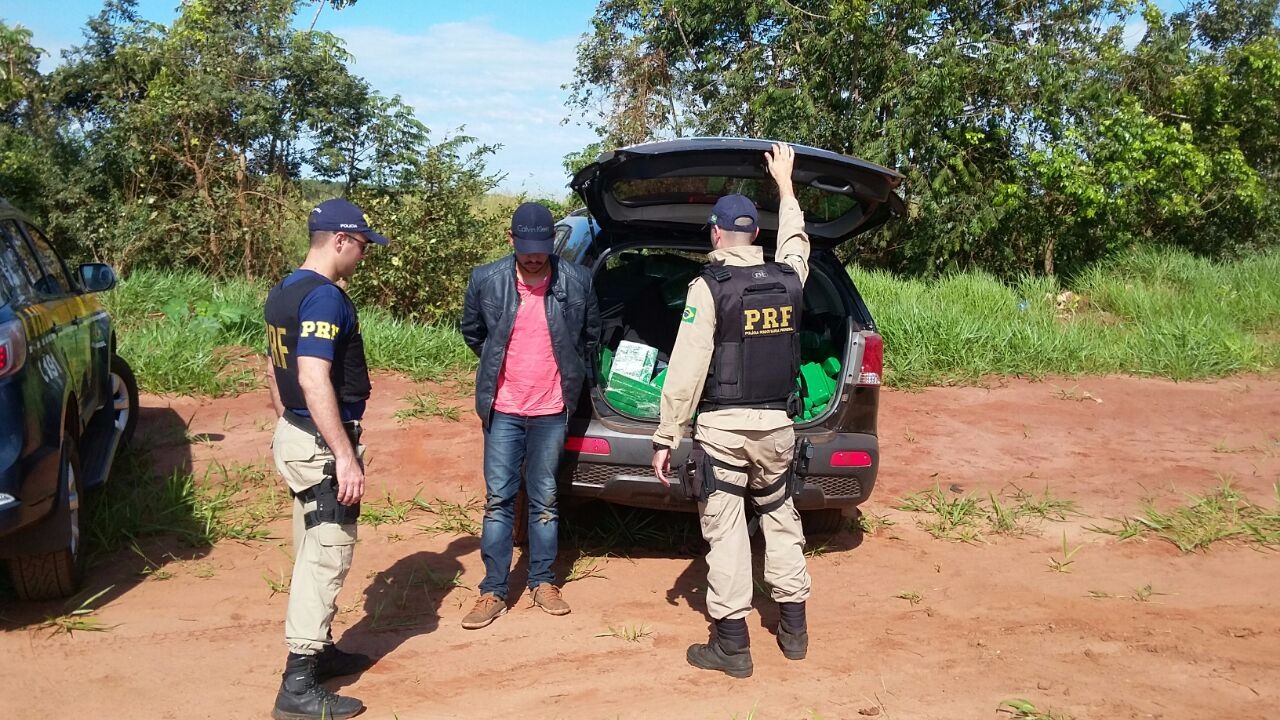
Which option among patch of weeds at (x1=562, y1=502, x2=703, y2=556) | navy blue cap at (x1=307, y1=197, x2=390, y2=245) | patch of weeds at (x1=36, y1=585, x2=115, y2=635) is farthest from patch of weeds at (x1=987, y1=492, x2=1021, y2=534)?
patch of weeds at (x1=36, y1=585, x2=115, y2=635)

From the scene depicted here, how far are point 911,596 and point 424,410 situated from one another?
3.52 metres

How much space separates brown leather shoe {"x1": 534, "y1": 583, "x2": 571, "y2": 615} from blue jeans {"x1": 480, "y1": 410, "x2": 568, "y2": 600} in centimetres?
12

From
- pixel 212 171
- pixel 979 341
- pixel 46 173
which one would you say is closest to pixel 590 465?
pixel 979 341

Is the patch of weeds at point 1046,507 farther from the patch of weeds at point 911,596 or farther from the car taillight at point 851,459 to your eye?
the car taillight at point 851,459

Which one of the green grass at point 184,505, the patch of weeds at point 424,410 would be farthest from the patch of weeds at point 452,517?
the patch of weeds at point 424,410

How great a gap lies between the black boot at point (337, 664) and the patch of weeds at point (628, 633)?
92 centimetres

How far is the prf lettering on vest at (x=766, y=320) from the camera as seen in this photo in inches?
150

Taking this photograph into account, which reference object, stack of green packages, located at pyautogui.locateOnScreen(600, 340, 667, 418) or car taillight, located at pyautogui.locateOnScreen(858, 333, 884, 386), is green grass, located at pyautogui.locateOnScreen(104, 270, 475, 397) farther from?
car taillight, located at pyautogui.locateOnScreen(858, 333, 884, 386)

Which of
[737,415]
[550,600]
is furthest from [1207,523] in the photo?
[550,600]

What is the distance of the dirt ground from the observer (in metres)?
3.52

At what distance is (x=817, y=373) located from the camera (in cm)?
502

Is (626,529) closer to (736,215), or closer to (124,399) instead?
(736,215)

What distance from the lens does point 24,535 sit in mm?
3889

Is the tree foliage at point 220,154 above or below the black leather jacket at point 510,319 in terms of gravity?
above
